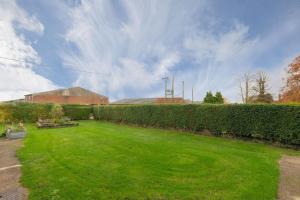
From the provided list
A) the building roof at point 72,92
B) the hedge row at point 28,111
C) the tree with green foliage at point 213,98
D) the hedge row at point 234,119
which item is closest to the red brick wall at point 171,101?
the tree with green foliage at point 213,98

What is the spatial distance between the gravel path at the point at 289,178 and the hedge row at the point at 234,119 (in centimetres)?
214

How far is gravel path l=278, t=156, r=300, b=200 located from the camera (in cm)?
376

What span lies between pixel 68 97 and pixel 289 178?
1805 inches

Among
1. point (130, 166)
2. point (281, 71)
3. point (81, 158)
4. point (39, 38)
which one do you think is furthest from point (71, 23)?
point (281, 71)

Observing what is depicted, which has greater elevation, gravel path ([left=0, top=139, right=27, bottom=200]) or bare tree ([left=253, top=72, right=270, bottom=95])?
bare tree ([left=253, top=72, right=270, bottom=95])

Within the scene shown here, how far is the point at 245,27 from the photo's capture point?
1344 cm

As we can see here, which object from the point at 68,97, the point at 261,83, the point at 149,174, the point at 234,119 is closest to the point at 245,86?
the point at 261,83

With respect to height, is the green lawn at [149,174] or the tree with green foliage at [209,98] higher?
the tree with green foliage at [209,98]

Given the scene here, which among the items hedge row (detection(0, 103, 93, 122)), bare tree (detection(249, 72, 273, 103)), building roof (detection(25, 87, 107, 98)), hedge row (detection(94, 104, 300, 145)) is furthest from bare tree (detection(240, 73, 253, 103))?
building roof (detection(25, 87, 107, 98))

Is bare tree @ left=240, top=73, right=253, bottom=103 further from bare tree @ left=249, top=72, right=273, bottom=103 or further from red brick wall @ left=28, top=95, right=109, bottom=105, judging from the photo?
red brick wall @ left=28, top=95, right=109, bottom=105

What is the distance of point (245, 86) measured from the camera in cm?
3133

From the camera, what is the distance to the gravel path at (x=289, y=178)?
3.76m

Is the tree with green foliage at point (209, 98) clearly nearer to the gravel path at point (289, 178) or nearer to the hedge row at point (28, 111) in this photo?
the hedge row at point (28, 111)

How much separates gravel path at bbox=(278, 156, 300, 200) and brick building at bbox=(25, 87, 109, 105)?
145 ft
